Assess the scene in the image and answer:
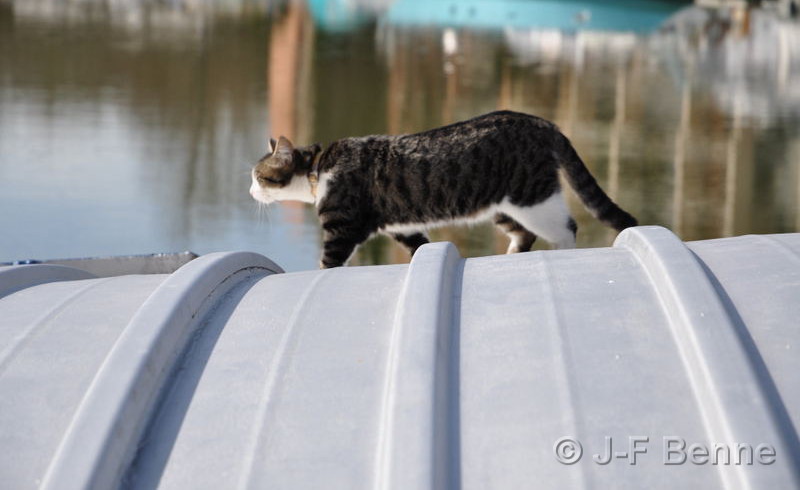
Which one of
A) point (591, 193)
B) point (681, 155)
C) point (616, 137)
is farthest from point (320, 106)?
point (591, 193)

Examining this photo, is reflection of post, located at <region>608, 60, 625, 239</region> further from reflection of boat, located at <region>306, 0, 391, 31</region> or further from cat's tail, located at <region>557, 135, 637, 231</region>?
reflection of boat, located at <region>306, 0, 391, 31</region>

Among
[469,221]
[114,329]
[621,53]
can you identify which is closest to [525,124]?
[469,221]

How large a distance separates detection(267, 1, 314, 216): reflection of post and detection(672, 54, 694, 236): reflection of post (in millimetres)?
1912

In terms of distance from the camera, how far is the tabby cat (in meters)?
3.36

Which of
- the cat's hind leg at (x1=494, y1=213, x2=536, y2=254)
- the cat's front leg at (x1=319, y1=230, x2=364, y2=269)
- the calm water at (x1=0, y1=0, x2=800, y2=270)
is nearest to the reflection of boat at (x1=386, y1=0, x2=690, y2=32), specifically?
the calm water at (x1=0, y1=0, x2=800, y2=270)

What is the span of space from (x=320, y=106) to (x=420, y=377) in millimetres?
6635

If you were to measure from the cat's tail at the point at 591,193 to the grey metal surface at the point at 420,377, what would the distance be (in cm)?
155

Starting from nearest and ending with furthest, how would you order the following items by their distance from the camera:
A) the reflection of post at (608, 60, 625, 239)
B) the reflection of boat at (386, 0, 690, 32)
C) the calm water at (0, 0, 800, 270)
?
the calm water at (0, 0, 800, 270), the reflection of post at (608, 60, 625, 239), the reflection of boat at (386, 0, 690, 32)

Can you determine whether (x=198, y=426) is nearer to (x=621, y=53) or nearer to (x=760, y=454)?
(x=760, y=454)

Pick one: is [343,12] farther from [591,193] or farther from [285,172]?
[591,193]

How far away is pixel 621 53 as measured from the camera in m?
12.3

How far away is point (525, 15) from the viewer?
14578 mm

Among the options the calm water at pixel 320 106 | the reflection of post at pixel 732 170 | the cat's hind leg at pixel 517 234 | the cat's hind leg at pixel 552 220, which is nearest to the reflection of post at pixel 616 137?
the calm water at pixel 320 106

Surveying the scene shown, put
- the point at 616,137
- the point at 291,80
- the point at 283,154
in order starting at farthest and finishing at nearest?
the point at 291,80 → the point at 616,137 → the point at 283,154
